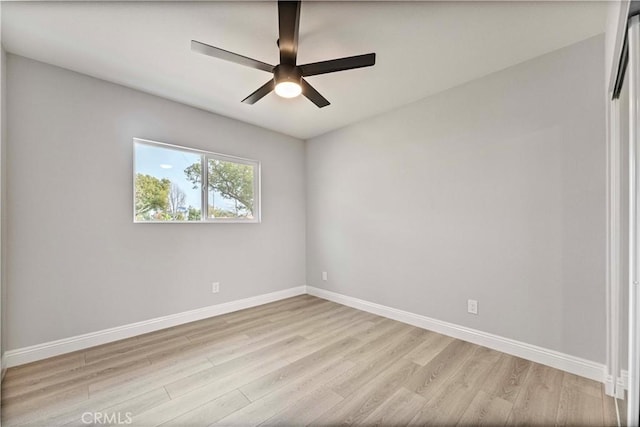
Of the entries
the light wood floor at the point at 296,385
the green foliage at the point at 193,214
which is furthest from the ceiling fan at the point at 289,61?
the light wood floor at the point at 296,385

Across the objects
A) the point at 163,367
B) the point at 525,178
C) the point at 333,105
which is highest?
the point at 333,105

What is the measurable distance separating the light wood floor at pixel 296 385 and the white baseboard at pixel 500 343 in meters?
0.08

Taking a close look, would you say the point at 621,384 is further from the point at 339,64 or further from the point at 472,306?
the point at 339,64

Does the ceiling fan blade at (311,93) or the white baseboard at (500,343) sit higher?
the ceiling fan blade at (311,93)

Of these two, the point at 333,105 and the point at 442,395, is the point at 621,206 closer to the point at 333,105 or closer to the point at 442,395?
the point at 442,395

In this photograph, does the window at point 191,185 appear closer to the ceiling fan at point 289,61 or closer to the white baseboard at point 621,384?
the ceiling fan at point 289,61

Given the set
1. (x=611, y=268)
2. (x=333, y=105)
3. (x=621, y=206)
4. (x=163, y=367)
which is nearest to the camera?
(x=621, y=206)

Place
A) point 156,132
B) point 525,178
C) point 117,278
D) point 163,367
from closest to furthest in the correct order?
point 163,367 < point 525,178 < point 117,278 < point 156,132

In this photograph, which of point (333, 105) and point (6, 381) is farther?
point (333, 105)

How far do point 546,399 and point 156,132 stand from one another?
4047 mm

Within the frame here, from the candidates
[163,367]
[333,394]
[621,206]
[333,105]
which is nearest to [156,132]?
[333,105]

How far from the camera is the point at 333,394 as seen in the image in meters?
1.78

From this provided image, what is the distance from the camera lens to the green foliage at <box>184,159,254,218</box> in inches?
128
